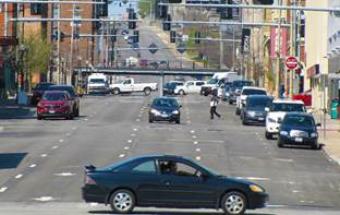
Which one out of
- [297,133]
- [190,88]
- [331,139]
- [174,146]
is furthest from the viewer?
[190,88]

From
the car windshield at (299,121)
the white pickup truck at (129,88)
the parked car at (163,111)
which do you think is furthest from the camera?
the white pickup truck at (129,88)

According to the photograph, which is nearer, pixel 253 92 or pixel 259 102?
pixel 259 102

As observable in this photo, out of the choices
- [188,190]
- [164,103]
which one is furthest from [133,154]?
[164,103]

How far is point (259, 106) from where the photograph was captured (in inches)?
2596

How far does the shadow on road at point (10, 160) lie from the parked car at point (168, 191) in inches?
505

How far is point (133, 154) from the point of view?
4500cm

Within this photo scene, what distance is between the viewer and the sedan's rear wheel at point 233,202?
27545 millimetres

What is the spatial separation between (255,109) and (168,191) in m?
38.8

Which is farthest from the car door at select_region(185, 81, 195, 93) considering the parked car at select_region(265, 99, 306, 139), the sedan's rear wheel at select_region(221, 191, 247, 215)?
the sedan's rear wheel at select_region(221, 191, 247, 215)

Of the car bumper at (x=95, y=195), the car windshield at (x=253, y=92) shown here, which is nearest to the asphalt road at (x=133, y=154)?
the car bumper at (x=95, y=195)

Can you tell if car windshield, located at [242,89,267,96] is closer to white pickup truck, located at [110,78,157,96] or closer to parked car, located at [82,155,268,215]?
parked car, located at [82,155,268,215]

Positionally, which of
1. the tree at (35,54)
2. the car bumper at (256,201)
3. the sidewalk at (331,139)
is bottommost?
the sidewalk at (331,139)

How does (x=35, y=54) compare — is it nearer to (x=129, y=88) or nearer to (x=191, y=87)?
(x=129, y=88)

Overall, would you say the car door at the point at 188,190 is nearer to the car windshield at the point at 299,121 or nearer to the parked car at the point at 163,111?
the car windshield at the point at 299,121
